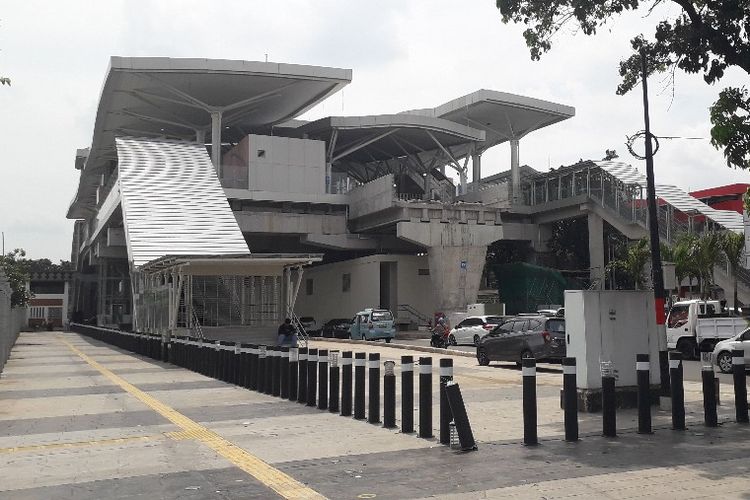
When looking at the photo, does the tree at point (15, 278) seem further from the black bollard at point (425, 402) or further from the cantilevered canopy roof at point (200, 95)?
the black bollard at point (425, 402)

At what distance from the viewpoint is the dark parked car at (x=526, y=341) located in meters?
21.2

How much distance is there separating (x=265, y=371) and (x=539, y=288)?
42780 millimetres

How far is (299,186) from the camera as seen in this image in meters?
61.2

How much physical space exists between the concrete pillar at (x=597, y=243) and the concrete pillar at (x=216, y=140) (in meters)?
29.2

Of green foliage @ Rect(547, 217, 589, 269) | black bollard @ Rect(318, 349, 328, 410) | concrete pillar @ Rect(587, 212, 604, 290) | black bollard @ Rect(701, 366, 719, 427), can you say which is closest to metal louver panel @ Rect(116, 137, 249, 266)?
concrete pillar @ Rect(587, 212, 604, 290)

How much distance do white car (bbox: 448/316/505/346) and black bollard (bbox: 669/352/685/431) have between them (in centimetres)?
2241

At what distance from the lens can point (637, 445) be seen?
8789 millimetres

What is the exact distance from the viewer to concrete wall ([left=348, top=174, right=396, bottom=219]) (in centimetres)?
5569

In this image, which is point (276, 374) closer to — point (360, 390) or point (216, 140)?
point (360, 390)

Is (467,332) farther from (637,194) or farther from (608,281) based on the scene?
(608,281)

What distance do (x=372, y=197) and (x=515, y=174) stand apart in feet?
59.9

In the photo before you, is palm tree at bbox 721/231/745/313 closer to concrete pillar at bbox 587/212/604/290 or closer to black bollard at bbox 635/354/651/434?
concrete pillar at bbox 587/212/604/290

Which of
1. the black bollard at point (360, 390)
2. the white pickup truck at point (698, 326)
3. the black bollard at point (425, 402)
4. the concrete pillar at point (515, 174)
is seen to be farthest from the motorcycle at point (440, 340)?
the concrete pillar at point (515, 174)

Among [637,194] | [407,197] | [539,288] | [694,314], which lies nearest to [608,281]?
[539,288]
